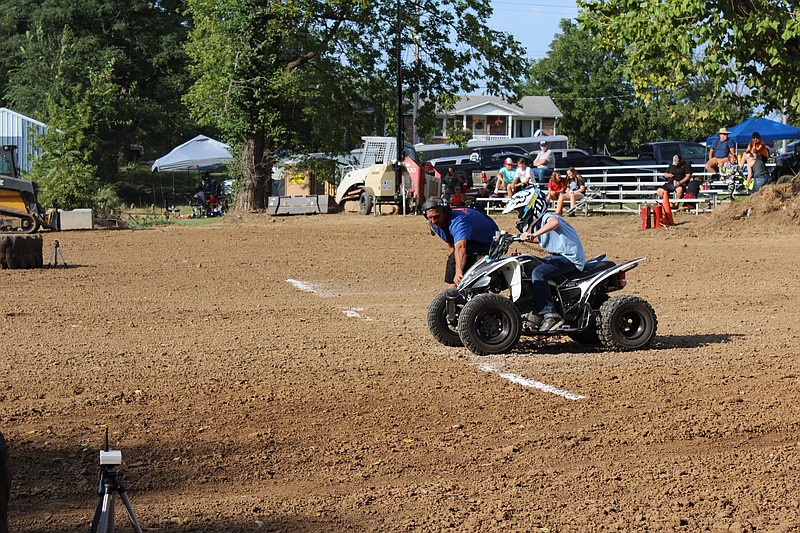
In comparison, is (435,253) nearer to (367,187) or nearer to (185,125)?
(367,187)

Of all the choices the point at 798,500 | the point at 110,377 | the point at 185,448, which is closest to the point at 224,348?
the point at 110,377

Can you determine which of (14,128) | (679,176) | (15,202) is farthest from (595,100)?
(15,202)

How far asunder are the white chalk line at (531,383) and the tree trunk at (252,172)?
24.8 metres

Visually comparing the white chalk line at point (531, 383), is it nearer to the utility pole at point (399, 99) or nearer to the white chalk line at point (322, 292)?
the white chalk line at point (322, 292)

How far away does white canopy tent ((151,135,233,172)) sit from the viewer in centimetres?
4178

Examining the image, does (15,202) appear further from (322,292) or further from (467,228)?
(467,228)

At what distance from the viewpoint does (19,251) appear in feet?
54.6

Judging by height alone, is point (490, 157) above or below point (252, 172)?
above

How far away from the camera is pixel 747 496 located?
5578mm

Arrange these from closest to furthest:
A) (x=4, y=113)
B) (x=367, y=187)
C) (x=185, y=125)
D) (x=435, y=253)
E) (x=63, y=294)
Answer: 1. (x=63, y=294)
2. (x=435, y=253)
3. (x=367, y=187)
4. (x=4, y=113)
5. (x=185, y=125)

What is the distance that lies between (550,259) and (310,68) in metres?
23.6

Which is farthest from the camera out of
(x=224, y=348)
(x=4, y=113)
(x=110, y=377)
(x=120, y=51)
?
(x=120, y=51)

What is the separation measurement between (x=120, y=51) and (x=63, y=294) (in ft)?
135

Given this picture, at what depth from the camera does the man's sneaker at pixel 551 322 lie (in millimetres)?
9586
